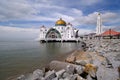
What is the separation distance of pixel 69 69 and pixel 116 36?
85.3 ft

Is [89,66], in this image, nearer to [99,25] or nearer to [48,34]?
[99,25]

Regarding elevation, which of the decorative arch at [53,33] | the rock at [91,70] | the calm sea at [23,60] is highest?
the decorative arch at [53,33]

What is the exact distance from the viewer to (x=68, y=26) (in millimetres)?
67562

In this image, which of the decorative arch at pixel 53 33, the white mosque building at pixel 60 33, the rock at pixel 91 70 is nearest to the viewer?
the rock at pixel 91 70

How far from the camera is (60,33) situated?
66500 millimetres

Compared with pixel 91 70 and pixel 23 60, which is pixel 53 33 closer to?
pixel 23 60

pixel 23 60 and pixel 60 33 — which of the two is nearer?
pixel 23 60

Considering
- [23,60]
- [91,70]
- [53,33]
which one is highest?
[53,33]

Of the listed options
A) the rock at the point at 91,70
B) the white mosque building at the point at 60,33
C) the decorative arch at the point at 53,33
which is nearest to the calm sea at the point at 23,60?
the rock at the point at 91,70

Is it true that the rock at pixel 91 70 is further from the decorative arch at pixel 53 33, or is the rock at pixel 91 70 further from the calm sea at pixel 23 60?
the decorative arch at pixel 53 33

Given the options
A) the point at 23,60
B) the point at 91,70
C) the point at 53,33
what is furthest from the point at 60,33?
the point at 91,70

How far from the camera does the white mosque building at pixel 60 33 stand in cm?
6238

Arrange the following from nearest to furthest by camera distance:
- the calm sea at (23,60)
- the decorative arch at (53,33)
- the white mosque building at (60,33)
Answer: the calm sea at (23,60)
the white mosque building at (60,33)
the decorative arch at (53,33)

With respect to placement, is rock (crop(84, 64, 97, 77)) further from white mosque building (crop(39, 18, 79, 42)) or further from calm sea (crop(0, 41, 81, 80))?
white mosque building (crop(39, 18, 79, 42))
